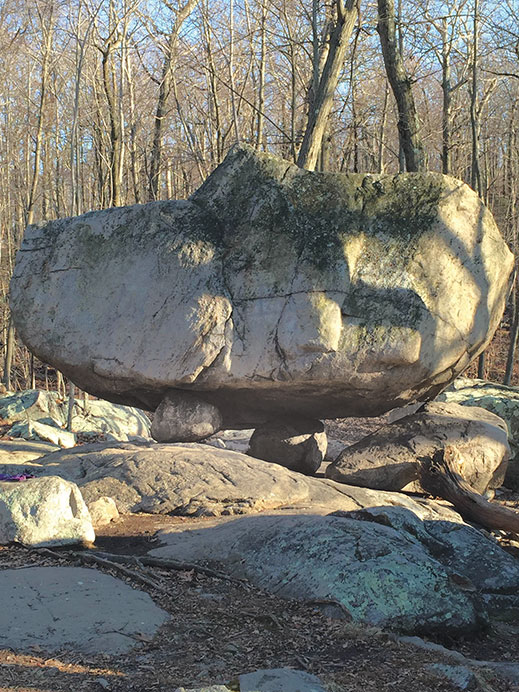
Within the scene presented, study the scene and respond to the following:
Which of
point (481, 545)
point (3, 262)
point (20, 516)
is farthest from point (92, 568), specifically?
point (3, 262)

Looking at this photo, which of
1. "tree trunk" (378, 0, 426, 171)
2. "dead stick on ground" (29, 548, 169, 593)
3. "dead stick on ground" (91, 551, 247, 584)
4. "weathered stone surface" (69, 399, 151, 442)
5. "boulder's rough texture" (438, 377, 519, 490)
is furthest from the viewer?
"weathered stone surface" (69, 399, 151, 442)

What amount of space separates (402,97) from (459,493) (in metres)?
6.88

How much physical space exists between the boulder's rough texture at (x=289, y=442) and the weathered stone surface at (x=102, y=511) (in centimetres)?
307

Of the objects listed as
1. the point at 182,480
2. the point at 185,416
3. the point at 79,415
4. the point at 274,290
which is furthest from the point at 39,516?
the point at 79,415

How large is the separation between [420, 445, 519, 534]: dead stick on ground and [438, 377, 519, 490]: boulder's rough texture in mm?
2295

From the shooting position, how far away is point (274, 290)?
28.7ft

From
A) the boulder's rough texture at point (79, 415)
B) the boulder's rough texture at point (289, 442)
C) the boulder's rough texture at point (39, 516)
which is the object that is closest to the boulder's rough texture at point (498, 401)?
the boulder's rough texture at point (289, 442)

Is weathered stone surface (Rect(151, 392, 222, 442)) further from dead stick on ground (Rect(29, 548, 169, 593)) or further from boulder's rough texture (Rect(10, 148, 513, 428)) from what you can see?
dead stick on ground (Rect(29, 548, 169, 593))

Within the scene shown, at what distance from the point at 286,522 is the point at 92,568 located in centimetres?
168

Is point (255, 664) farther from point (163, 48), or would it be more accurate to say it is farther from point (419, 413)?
point (163, 48)

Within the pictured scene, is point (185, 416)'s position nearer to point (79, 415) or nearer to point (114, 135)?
point (79, 415)

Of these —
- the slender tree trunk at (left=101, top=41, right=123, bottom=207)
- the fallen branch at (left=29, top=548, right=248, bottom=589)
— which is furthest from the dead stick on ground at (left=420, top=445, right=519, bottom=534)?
the slender tree trunk at (left=101, top=41, right=123, bottom=207)

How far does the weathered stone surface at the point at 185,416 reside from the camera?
9.10m

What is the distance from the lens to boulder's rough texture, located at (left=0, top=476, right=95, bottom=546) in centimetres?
600
